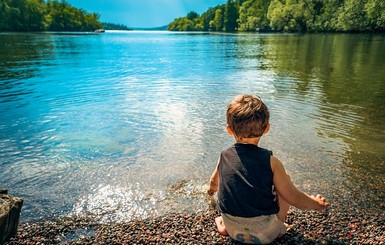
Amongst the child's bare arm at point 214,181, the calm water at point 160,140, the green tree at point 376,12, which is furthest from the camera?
the green tree at point 376,12

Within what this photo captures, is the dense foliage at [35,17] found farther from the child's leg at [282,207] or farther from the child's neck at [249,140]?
the child's leg at [282,207]

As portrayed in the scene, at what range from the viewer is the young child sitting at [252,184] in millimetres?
3768

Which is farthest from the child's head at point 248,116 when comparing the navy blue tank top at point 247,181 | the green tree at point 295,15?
the green tree at point 295,15

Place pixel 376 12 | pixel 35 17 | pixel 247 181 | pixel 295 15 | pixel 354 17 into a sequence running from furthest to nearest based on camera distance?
pixel 35 17 → pixel 295 15 → pixel 354 17 → pixel 376 12 → pixel 247 181

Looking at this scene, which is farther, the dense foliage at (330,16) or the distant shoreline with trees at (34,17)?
the distant shoreline with trees at (34,17)

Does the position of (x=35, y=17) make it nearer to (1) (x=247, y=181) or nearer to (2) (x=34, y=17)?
(2) (x=34, y=17)

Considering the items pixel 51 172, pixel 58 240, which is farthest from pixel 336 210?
pixel 51 172

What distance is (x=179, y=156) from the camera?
28.4ft

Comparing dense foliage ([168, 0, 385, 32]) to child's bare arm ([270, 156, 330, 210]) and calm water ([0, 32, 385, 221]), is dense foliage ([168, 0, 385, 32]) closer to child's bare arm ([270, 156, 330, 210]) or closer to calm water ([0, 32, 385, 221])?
calm water ([0, 32, 385, 221])

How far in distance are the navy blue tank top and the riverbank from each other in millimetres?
755

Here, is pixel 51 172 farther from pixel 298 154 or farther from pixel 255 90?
pixel 255 90

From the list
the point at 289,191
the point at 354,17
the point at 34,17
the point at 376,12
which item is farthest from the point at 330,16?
the point at 34,17

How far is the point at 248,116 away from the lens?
372 centimetres

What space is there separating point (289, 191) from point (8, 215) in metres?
4.11
